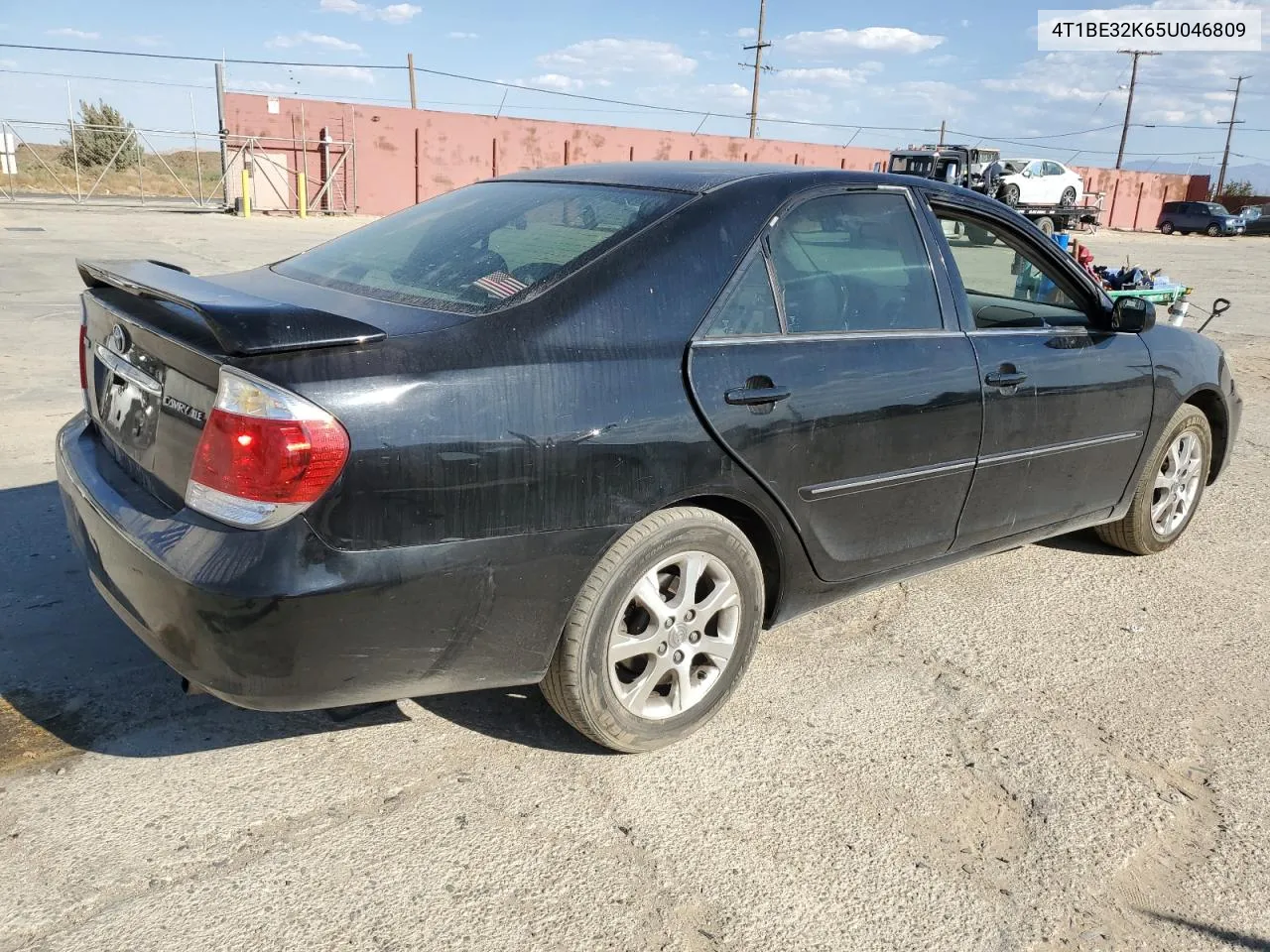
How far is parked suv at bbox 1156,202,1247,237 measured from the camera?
44.4 m

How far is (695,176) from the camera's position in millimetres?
3113

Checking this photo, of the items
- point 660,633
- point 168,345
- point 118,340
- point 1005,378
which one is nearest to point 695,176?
point 1005,378

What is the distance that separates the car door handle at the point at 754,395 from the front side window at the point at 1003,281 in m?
1.12

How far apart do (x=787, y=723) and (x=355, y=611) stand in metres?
1.46

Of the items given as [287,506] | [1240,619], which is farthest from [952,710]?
[287,506]

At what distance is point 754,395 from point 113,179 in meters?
44.4

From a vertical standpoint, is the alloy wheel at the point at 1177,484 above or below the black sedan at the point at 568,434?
below

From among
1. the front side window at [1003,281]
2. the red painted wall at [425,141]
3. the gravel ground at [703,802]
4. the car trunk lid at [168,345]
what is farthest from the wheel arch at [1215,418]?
the red painted wall at [425,141]

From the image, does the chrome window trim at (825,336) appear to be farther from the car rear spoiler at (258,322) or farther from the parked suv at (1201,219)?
the parked suv at (1201,219)

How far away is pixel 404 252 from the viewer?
10.1 ft

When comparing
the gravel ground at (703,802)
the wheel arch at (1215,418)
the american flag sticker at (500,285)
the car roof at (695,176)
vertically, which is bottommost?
the gravel ground at (703,802)

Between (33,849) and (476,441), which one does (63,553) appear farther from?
(476,441)

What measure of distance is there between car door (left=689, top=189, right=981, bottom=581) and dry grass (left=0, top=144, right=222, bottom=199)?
3221 centimetres

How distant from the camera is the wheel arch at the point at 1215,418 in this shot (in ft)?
15.3
